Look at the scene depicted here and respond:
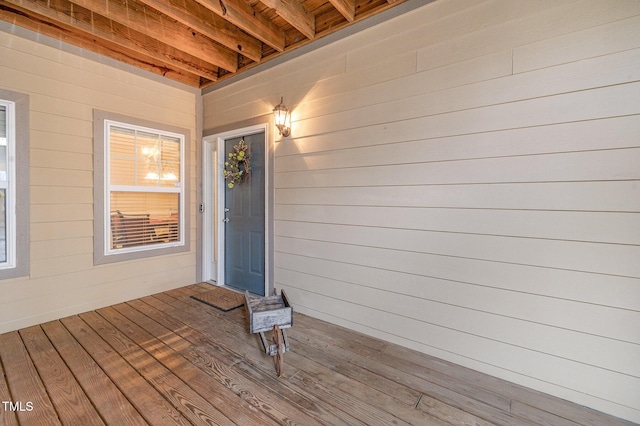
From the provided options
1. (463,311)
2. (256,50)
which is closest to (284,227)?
(463,311)

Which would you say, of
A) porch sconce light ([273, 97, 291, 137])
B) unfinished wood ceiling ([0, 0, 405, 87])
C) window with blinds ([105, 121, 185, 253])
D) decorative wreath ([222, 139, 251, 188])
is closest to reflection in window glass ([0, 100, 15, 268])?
window with blinds ([105, 121, 185, 253])

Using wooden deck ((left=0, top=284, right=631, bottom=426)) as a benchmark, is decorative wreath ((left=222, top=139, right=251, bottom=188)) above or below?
above

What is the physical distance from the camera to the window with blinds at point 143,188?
10.2 ft

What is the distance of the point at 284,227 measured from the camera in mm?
2967

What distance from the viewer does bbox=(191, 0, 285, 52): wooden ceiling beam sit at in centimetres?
233

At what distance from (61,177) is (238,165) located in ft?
5.61

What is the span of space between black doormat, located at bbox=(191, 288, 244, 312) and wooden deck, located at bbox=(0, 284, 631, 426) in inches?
20.5

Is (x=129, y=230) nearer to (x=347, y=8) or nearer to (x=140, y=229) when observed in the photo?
(x=140, y=229)

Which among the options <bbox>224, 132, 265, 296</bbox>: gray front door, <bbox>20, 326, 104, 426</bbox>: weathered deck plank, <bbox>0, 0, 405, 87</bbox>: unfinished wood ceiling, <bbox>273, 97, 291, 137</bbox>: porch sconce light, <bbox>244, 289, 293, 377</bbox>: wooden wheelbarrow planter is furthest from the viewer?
<bbox>224, 132, 265, 296</bbox>: gray front door

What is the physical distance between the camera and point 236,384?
1.78m

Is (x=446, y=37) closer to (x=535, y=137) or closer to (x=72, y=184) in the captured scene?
(x=535, y=137)

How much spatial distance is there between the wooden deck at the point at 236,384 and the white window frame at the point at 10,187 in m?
0.70

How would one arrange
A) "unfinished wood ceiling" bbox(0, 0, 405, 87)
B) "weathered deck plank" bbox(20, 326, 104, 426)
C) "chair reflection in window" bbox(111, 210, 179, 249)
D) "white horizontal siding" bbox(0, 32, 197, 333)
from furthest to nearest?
"chair reflection in window" bbox(111, 210, 179, 249) < "white horizontal siding" bbox(0, 32, 197, 333) < "unfinished wood ceiling" bbox(0, 0, 405, 87) < "weathered deck plank" bbox(20, 326, 104, 426)

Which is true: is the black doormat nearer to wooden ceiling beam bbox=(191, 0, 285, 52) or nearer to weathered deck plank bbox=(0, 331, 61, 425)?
weathered deck plank bbox=(0, 331, 61, 425)
